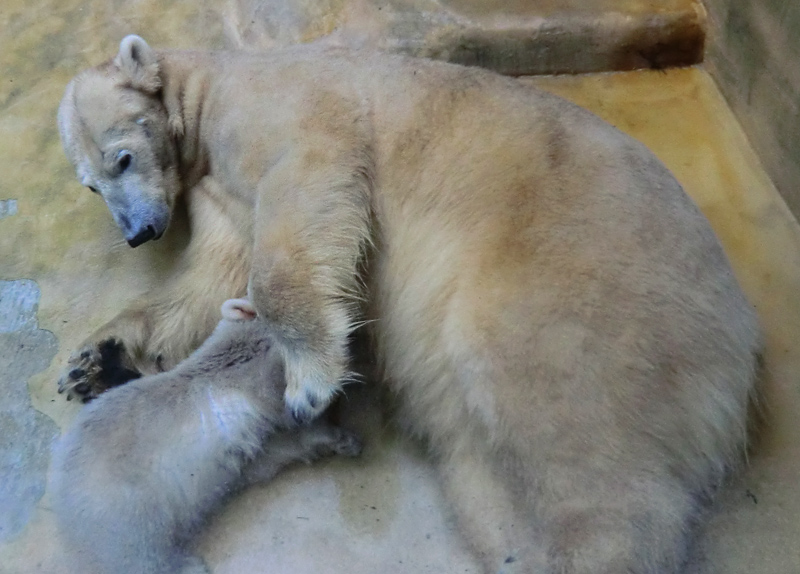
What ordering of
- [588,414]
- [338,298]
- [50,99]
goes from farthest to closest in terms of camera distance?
1. [50,99]
2. [338,298]
3. [588,414]

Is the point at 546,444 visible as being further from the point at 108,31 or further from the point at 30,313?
the point at 108,31

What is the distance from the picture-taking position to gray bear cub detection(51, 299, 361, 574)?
6.70ft

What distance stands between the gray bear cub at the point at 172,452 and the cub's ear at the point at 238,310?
80 millimetres

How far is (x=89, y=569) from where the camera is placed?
2.10m

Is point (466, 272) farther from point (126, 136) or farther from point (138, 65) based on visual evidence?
point (138, 65)

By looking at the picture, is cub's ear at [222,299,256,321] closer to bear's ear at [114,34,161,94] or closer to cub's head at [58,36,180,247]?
cub's head at [58,36,180,247]

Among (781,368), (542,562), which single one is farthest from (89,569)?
(781,368)

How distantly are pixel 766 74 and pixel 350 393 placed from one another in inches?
81.3

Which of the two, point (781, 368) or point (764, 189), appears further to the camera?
point (764, 189)

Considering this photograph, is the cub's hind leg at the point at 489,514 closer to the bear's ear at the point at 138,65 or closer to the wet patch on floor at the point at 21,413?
the wet patch on floor at the point at 21,413

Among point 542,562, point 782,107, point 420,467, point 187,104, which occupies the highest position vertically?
point 187,104

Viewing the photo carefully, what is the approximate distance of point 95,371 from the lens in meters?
2.54

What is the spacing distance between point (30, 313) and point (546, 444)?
2.10 m

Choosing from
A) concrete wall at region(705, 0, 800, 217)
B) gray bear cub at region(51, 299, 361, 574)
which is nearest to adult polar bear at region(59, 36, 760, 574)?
gray bear cub at region(51, 299, 361, 574)
